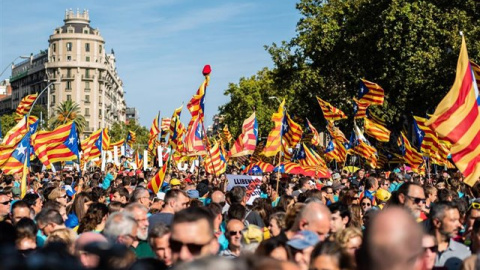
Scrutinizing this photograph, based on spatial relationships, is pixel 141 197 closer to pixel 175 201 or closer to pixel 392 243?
pixel 175 201

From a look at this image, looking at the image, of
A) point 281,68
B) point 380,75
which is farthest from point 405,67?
point 281,68

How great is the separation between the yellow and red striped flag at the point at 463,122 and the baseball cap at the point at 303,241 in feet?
11.3

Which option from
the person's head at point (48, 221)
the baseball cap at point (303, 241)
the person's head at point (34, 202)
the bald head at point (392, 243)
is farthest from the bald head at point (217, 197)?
the bald head at point (392, 243)

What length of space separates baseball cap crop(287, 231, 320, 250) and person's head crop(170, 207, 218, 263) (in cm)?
124

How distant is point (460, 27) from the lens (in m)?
37.5

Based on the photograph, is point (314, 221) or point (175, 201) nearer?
point (314, 221)

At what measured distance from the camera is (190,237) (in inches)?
139

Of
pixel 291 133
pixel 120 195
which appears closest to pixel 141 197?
pixel 120 195

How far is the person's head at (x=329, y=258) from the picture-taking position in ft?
13.9

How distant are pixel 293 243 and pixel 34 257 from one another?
288 cm

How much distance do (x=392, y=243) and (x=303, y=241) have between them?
2642mm

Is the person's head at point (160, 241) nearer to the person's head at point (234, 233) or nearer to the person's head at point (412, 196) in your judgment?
the person's head at point (234, 233)

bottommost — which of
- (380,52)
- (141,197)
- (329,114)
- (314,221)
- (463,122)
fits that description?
(141,197)

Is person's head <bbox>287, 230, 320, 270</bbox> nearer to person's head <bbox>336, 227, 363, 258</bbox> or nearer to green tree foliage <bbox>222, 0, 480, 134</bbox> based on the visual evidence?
person's head <bbox>336, 227, 363, 258</bbox>
